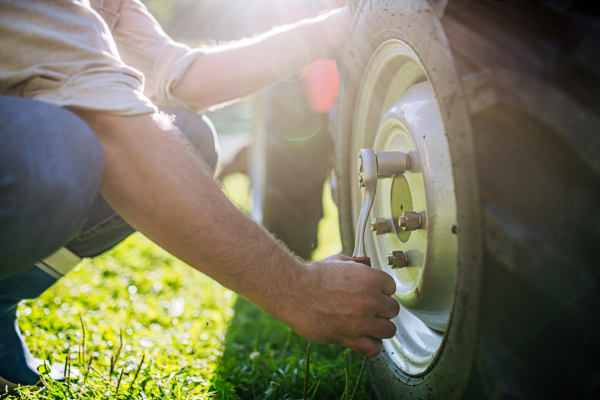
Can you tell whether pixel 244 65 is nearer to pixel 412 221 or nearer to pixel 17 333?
pixel 412 221

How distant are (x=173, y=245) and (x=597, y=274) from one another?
635mm

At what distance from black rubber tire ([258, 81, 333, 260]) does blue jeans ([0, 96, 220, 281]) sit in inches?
49.4

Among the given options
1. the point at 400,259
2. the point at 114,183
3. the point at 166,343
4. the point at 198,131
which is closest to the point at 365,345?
the point at 400,259

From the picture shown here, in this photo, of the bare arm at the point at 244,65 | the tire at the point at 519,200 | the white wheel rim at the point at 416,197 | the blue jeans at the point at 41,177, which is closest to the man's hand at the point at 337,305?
the white wheel rim at the point at 416,197

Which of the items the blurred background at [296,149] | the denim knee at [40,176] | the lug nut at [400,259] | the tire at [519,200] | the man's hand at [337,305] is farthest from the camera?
the blurred background at [296,149]

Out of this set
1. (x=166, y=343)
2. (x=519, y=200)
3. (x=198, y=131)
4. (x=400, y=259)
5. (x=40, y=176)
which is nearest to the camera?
(x=519, y=200)

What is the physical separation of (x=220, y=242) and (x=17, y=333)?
84 cm

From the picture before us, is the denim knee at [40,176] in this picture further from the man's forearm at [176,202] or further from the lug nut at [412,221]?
the lug nut at [412,221]

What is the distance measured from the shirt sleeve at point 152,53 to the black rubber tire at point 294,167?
58 cm

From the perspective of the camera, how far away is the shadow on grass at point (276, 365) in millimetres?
1008

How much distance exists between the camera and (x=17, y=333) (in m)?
1.13

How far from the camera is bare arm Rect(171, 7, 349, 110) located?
139 centimetres

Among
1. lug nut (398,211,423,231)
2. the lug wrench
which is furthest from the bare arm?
lug nut (398,211,423,231)

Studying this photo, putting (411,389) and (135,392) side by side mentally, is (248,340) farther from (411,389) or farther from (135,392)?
(411,389)
